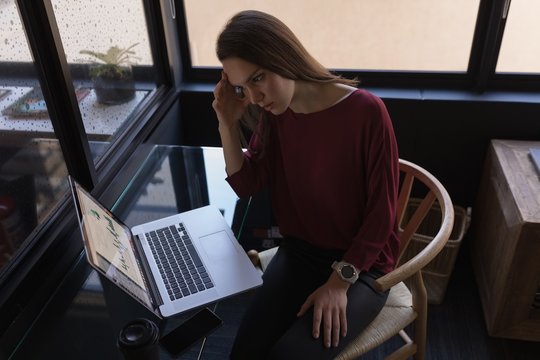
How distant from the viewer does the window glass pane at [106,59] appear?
1.55 meters

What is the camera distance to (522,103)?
197 centimetres

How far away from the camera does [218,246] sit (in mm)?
1379

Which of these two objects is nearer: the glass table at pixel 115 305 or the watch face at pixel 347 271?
the glass table at pixel 115 305

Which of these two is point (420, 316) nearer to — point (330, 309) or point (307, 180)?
point (330, 309)

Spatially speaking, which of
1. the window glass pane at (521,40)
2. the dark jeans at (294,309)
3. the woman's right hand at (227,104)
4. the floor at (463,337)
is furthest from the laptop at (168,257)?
the window glass pane at (521,40)

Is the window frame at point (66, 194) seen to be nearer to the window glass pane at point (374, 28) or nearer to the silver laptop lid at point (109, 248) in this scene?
the silver laptop lid at point (109, 248)

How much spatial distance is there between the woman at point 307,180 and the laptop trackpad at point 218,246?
0.46ft

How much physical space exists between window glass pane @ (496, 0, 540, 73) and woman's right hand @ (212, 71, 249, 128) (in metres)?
1.19

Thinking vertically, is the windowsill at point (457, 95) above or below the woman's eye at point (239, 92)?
below

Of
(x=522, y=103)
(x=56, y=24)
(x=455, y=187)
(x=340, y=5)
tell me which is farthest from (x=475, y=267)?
(x=56, y=24)

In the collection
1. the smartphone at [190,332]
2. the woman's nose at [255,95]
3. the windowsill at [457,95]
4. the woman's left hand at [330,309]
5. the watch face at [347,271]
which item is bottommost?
the woman's left hand at [330,309]

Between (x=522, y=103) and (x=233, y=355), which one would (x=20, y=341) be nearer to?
(x=233, y=355)

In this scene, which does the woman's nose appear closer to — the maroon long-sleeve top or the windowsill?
the maroon long-sleeve top

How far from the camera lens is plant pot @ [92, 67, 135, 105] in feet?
5.63
